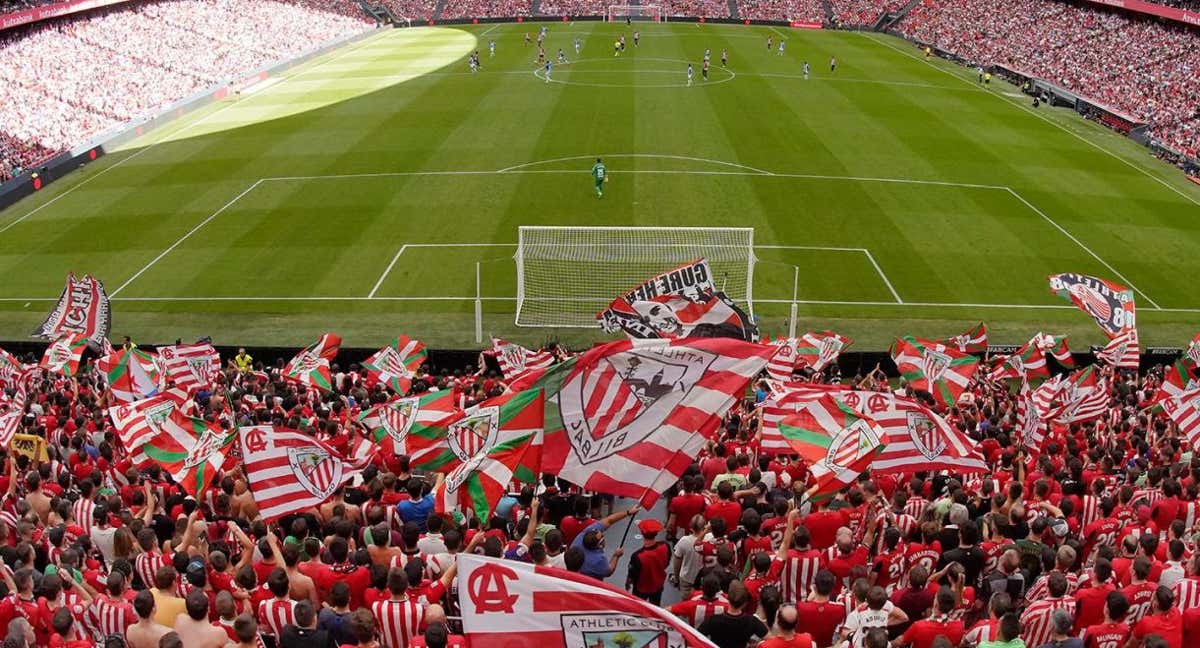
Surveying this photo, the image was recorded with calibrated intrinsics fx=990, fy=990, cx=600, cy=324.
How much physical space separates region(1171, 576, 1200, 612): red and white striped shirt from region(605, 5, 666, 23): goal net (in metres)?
85.4

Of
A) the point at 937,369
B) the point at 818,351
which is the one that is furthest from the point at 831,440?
the point at 818,351

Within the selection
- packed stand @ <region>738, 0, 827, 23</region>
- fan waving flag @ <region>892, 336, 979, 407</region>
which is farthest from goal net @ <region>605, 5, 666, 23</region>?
fan waving flag @ <region>892, 336, 979, 407</region>

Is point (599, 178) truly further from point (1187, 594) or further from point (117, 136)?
point (1187, 594)

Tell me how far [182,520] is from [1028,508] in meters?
8.71

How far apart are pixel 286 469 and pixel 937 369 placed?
1159 cm

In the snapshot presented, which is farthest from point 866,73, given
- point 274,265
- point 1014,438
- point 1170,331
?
point 1014,438

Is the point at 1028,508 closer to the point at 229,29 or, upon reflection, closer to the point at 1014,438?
the point at 1014,438

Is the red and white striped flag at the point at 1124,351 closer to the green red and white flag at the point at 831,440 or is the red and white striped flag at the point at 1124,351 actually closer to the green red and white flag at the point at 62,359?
the green red and white flag at the point at 831,440

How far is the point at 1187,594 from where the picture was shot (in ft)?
26.5

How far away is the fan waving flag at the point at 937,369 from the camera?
55.9 feet

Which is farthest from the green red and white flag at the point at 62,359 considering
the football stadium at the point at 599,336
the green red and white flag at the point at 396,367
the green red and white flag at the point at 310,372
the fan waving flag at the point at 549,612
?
the fan waving flag at the point at 549,612

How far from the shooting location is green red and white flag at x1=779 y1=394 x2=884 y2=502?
10305 mm

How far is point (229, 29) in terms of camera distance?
2835 inches

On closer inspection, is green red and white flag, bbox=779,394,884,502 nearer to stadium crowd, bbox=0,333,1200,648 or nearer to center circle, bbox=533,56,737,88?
stadium crowd, bbox=0,333,1200,648
